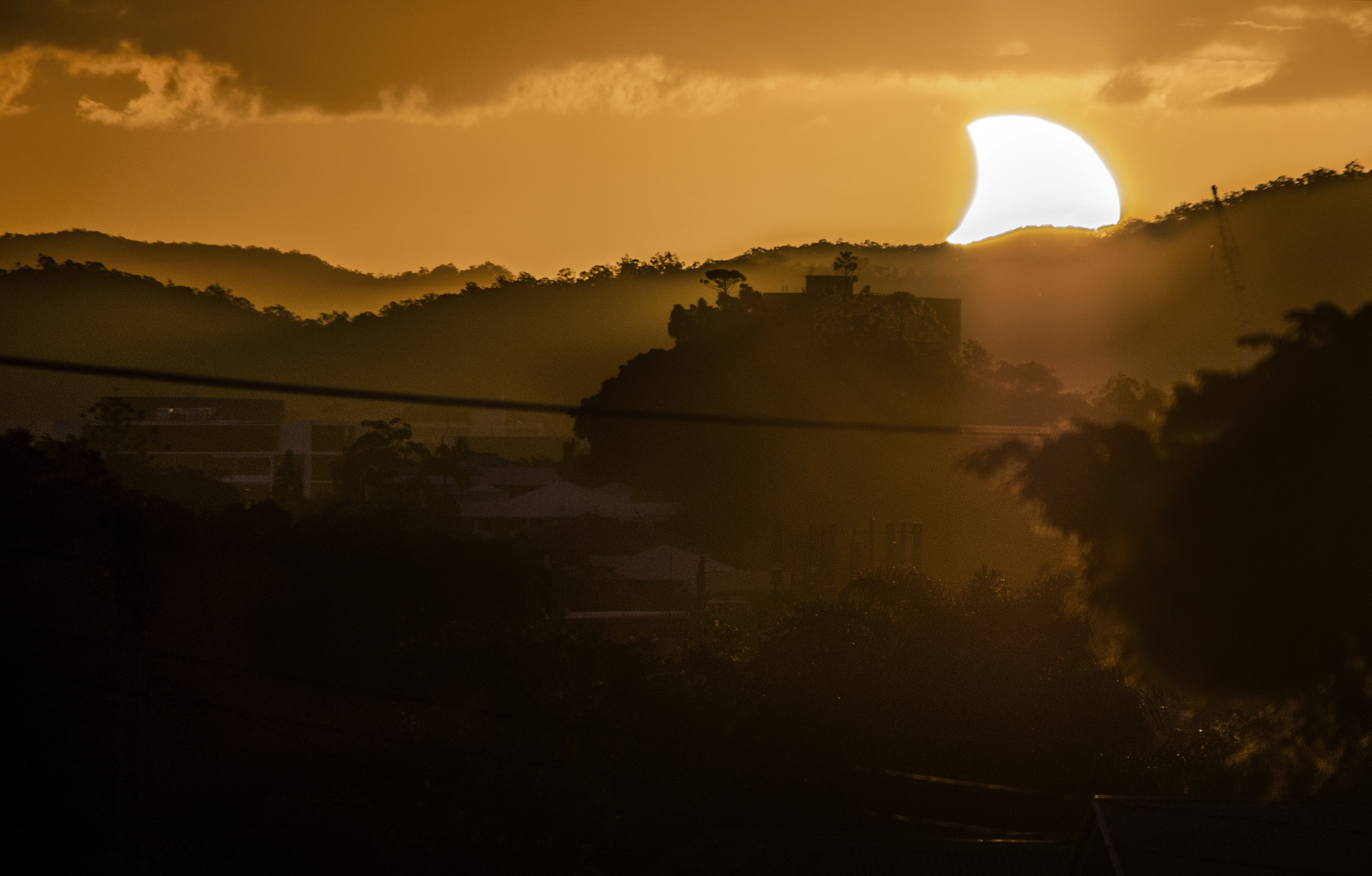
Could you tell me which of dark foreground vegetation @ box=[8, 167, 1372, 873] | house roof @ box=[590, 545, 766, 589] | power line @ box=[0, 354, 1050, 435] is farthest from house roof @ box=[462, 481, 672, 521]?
power line @ box=[0, 354, 1050, 435]

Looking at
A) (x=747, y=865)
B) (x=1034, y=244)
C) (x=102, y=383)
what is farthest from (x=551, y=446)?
(x=747, y=865)

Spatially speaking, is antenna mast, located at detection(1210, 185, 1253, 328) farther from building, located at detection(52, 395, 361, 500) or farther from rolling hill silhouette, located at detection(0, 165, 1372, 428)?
building, located at detection(52, 395, 361, 500)

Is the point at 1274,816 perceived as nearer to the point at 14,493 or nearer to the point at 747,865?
the point at 747,865

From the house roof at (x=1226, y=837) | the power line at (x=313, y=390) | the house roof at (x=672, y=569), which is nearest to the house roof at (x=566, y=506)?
the house roof at (x=672, y=569)

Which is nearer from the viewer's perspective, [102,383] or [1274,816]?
[1274,816]

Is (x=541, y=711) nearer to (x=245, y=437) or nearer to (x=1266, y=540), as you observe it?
(x=1266, y=540)

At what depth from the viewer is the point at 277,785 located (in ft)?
60.2

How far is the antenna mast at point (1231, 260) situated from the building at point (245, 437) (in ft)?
274

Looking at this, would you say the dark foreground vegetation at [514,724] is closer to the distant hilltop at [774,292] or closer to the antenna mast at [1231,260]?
the distant hilltop at [774,292]

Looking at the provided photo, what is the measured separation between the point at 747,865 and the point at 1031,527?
6193 mm

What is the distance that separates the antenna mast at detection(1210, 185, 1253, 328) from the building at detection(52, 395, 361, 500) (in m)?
83.7

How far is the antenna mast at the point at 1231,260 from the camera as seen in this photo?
109188 mm

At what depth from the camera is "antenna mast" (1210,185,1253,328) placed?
109188 millimetres

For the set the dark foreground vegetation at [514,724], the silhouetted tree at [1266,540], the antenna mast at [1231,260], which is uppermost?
the antenna mast at [1231,260]
